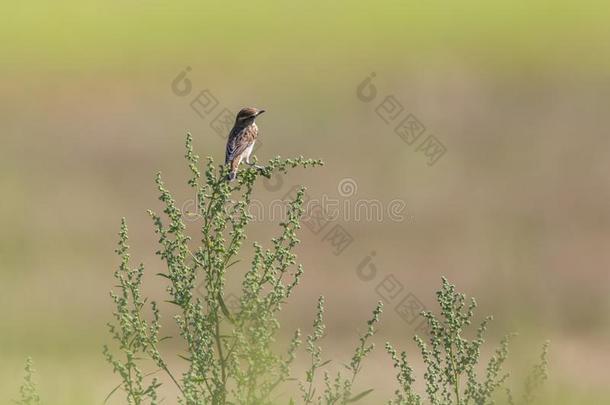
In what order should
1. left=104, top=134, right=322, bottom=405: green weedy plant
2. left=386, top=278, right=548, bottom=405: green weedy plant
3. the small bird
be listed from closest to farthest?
left=104, top=134, right=322, bottom=405: green weedy plant
left=386, top=278, right=548, bottom=405: green weedy plant
the small bird

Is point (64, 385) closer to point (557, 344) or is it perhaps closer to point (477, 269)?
point (557, 344)

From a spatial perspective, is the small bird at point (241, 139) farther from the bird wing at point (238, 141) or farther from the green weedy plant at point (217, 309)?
the green weedy plant at point (217, 309)

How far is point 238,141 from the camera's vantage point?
9.07 meters

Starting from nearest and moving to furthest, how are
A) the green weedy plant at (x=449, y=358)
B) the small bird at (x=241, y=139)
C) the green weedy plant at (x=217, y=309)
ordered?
the green weedy plant at (x=217, y=309), the green weedy plant at (x=449, y=358), the small bird at (x=241, y=139)

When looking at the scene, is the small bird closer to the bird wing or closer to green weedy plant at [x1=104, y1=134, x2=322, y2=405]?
the bird wing

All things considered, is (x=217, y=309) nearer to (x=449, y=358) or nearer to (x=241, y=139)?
(x=449, y=358)

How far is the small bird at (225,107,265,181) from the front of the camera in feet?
29.6

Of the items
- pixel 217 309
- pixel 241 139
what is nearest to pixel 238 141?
pixel 241 139

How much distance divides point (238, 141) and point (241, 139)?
0.22ft

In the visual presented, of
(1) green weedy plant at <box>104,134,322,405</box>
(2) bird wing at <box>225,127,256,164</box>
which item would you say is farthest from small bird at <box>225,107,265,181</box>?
(1) green weedy plant at <box>104,134,322,405</box>

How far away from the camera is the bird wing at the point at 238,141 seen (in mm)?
9008

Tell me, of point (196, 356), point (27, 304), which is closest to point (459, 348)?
point (196, 356)

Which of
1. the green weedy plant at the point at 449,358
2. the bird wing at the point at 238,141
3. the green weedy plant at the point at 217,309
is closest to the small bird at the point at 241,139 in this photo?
the bird wing at the point at 238,141

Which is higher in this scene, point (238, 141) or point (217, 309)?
point (238, 141)
